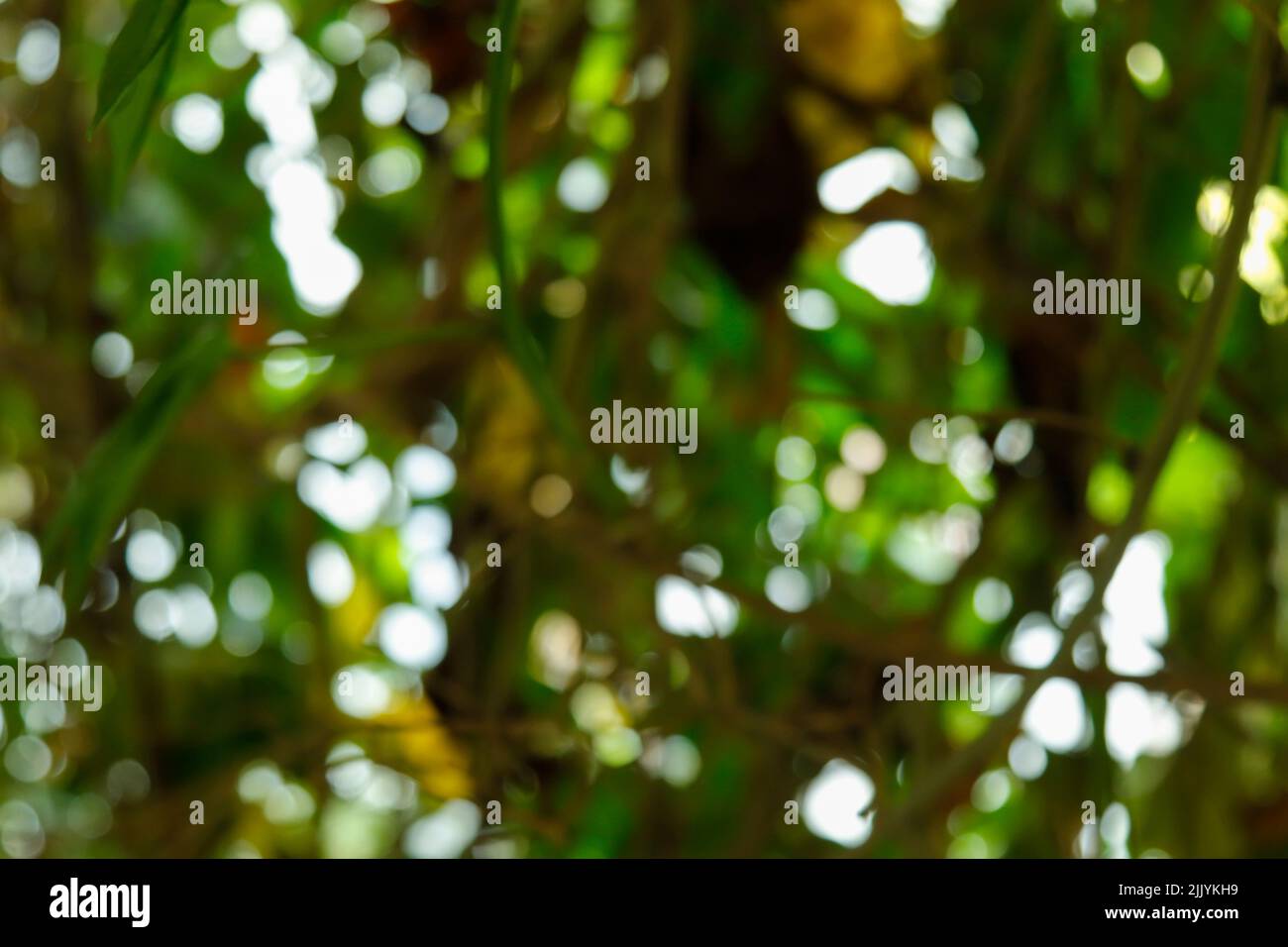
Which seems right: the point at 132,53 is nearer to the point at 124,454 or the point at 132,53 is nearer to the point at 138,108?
the point at 138,108

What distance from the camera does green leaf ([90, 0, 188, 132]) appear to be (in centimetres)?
33

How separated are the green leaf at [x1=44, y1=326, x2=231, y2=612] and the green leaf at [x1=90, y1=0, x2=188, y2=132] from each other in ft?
0.44

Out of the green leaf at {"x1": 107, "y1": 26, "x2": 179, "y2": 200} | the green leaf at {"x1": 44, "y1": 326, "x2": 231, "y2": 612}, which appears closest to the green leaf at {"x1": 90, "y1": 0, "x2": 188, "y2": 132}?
the green leaf at {"x1": 107, "y1": 26, "x2": 179, "y2": 200}

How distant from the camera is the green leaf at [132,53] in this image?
1.09 feet

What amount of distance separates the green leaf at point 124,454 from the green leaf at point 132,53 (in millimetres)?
133

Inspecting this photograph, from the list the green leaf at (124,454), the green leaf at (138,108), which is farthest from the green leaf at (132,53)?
the green leaf at (124,454)

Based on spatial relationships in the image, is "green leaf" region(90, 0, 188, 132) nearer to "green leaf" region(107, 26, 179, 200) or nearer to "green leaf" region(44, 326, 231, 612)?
"green leaf" region(107, 26, 179, 200)

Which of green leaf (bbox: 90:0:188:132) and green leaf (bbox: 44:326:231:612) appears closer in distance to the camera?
green leaf (bbox: 90:0:188:132)

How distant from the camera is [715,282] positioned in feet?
2.59

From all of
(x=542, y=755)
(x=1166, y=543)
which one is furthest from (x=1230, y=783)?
(x=542, y=755)

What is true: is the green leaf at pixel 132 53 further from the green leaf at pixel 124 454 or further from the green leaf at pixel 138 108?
the green leaf at pixel 124 454

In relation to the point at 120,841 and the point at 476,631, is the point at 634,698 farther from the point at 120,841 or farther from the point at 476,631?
the point at 120,841

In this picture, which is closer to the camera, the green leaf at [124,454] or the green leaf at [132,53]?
the green leaf at [132,53]

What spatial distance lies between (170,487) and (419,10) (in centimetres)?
36
